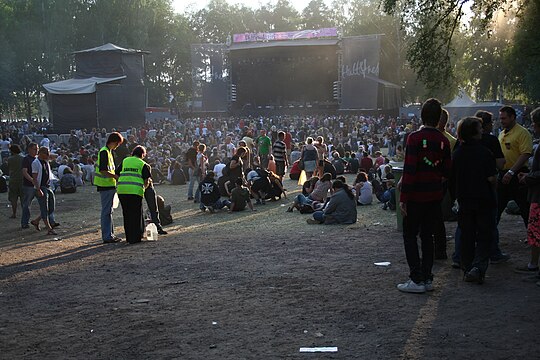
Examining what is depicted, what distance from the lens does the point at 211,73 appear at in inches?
2045

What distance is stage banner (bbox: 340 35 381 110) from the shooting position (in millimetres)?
47375

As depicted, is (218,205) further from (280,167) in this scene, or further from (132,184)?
(132,184)

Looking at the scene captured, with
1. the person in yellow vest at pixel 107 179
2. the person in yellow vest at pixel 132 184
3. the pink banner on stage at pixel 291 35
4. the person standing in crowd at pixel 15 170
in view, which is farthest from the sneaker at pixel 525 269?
the pink banner on stage at pixel 291 35

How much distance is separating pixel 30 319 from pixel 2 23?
57970mm

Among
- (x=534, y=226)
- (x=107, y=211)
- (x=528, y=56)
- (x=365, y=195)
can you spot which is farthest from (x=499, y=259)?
(x=528, y=56)

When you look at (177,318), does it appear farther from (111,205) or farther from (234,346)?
(111,205)

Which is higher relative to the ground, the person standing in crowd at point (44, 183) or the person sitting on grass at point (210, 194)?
the person standing in crowd at point (44, 183)

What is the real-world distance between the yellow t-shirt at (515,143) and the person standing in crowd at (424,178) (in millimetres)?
1787

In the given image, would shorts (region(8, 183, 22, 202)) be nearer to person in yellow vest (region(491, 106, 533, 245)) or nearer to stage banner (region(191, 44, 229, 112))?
person in yellow vest (region(491, 106, 533, 245))

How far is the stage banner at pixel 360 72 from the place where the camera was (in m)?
47.4

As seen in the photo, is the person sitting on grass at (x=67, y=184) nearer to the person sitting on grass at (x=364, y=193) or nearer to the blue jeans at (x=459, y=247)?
the person sitting on grass at (x=364, y=193)

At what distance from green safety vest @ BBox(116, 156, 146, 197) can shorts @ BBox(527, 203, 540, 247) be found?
5.77 metres

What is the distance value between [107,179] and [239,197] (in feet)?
15.4

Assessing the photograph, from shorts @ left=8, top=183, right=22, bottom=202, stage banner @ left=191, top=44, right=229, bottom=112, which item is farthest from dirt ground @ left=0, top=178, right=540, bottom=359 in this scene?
stage banner @ left=191, top=44, right=229, bottom=112
